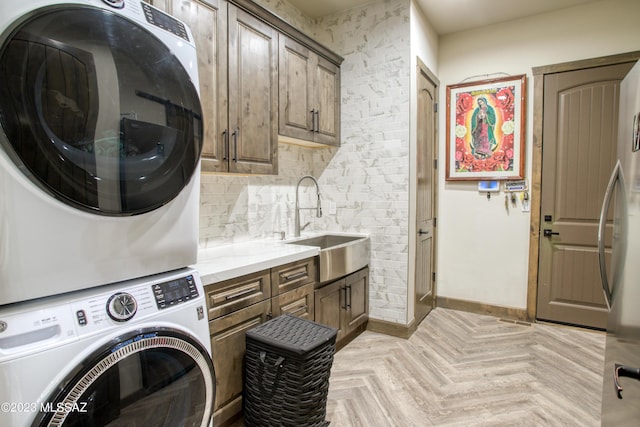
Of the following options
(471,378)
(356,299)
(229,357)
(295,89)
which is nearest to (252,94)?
(295,89)

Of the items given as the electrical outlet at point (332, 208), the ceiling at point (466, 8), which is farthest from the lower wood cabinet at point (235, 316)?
the ceiling at point (466, 8)

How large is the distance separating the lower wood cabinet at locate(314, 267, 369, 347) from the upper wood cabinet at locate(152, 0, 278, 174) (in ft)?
3.40

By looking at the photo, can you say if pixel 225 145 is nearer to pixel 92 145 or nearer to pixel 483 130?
pixel 92 145

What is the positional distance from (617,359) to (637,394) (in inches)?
11.3

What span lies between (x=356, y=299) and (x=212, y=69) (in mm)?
2096

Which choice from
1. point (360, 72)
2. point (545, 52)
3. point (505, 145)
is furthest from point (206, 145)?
point (545, 52)

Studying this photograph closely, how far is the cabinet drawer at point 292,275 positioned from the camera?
2.08 m

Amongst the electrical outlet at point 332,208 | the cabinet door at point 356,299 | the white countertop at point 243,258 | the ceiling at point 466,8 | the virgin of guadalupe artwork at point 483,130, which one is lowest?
the cabinet door at point 356,299

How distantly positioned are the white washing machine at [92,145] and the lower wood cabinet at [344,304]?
57.7 inches

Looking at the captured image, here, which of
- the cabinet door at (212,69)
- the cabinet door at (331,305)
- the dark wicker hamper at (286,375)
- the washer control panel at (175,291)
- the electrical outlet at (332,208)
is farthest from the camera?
the electrical outlet at (332,208)

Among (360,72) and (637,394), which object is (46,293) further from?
(360,72)

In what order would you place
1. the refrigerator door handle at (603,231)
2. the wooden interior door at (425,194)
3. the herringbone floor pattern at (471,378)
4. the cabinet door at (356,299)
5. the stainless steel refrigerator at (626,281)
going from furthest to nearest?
1. the wooden interior door at (425,194)
2. the cabinet door at (356,299)
3. the herringbone floor pattern at (471,378)
4. the refrigerator door handle at (603,231)
5. the stainless steel refrigerator at (626,281)

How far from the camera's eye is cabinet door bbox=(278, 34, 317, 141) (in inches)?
99.3

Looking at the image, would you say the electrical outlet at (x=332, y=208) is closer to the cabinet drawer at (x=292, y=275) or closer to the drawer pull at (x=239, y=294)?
the cabinet drawer at (x=292, y=275)
